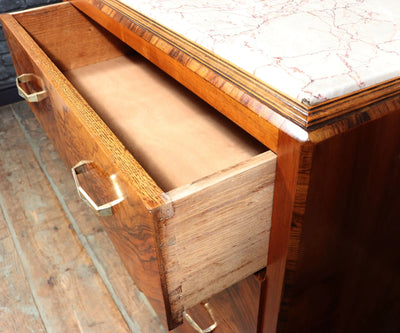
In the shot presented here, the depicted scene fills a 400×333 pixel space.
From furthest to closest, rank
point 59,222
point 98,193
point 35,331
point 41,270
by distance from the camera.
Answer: point 59,222, point 41,270, point 35,331, point 98,193

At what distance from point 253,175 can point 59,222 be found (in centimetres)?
80

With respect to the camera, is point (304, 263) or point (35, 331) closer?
point (304, 263)

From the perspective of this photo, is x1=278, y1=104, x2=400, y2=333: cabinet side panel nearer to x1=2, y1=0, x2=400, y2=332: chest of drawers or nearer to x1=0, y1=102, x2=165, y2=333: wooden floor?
x1=2, y1=0, x2=400, y2=332: chest of drawers

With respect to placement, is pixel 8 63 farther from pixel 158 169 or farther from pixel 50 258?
pixel 158 169

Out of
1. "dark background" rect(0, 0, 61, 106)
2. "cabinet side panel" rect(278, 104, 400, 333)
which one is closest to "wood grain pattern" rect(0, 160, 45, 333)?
"cabinet side panel" rect(278, 104, 400, 333)

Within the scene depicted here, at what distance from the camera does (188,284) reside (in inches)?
17.5

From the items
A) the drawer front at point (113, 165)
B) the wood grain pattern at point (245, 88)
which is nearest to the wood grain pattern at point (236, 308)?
the drawer front at point (113, 165)

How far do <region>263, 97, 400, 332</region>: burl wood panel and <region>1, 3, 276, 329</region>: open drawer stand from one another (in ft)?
0.14

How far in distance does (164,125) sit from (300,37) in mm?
248

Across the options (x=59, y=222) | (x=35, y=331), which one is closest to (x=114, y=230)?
(x=35, y=331)

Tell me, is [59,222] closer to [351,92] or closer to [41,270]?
[41,270]

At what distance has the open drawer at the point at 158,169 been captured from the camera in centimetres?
40

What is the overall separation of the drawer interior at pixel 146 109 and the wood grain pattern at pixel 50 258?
41 centimetres

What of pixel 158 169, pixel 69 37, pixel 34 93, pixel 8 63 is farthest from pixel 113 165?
pixel 8 63
